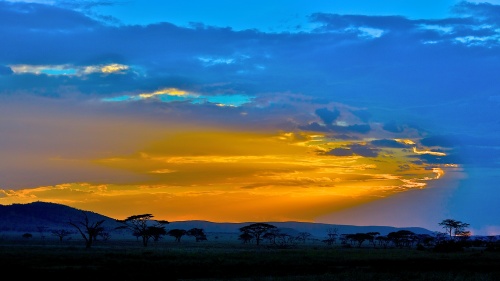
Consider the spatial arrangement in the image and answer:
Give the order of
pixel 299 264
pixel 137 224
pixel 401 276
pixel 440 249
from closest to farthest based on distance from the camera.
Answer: pixel 401 276 → pixel 299 264 → pixel 440 249 → pixel 137 224

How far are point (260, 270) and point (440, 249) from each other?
59757 mm

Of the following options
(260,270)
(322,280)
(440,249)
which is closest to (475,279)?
(322,280)

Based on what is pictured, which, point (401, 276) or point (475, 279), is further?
point (401, 276)

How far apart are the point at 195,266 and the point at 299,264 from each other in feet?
35.6

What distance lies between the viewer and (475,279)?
39.6 m

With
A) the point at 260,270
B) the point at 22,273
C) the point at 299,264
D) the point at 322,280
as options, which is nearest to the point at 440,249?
the point at 299,264

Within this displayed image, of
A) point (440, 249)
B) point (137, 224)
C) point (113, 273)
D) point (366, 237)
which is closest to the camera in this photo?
point (113, 273)

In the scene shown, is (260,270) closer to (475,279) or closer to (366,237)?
(475,279)

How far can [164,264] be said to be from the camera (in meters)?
55.9

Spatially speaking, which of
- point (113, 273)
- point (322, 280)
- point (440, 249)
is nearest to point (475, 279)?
point (322, 280)

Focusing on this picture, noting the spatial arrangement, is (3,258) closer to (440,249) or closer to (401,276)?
(401,276)

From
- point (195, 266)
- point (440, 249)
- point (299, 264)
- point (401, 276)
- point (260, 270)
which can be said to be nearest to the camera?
point (401, 276)

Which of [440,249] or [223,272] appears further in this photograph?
[440,249]

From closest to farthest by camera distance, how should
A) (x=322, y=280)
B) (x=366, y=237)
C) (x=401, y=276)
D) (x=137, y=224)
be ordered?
(x=322, y=280) < (x=401, y=276) < (x=137, y=224) < (x=366, y=237)
